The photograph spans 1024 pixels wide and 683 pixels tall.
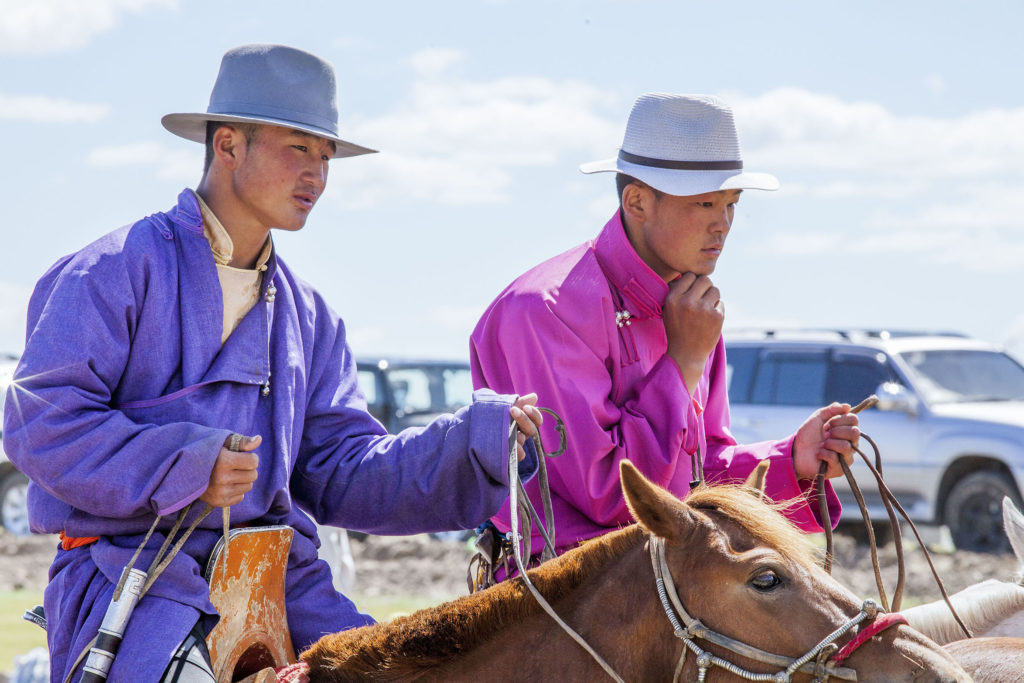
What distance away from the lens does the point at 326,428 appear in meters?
3.11

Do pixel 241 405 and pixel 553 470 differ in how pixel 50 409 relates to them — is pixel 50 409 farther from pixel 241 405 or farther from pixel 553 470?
pixel 553 470

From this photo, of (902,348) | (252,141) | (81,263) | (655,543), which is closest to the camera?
(655,543)

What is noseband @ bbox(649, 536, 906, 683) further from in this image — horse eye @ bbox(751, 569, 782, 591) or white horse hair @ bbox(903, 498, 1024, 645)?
white horse hair @ bbox(903, 498, 1024, 645)

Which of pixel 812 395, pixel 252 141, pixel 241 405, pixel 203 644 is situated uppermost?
pixel 252 141

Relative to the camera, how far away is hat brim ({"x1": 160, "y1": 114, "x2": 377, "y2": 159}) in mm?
2832

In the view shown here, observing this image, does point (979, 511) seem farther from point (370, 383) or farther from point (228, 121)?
point (228, 121)

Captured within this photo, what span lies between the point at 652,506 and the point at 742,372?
10.9m

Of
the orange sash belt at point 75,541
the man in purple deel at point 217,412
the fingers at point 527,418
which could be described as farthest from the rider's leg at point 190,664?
the fingers at point 527,418

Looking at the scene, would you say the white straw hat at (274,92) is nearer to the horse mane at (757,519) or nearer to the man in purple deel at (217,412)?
the man in purple deel at (217,412)

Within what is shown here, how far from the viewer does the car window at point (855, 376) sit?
461 inches

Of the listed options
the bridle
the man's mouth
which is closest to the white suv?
the man's mouth

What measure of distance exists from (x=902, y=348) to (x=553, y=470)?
9731mm

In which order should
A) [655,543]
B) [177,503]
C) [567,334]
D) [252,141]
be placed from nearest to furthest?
[655,543] → [177,503] → [252,141] → [567,334]

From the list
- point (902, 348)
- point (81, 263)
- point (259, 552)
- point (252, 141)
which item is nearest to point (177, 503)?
point (259, 552)
